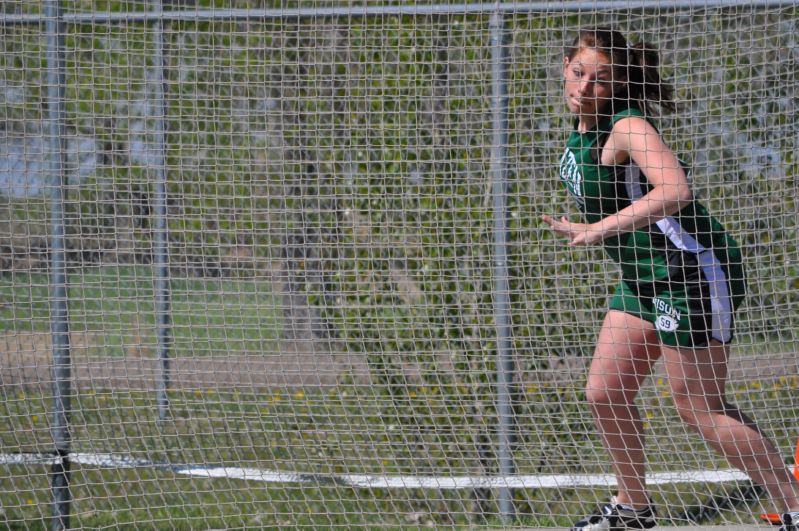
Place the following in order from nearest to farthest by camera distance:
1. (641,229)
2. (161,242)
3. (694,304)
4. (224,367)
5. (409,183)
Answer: (694,304) → (641,229) → (161,242) → (409,183) → (224,367)

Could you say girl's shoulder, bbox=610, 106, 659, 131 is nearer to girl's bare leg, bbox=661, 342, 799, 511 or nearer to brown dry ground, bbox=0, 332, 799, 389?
girl's bare leg, bbox=661, 342, 799, 511

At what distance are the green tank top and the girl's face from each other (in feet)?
0.26

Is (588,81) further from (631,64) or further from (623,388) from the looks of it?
(623,388)

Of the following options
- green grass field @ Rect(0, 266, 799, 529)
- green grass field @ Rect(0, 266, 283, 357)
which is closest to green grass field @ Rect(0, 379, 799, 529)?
Answer: green grass field @ Rect(0, 266, 799, 529)

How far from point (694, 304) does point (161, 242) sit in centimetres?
222

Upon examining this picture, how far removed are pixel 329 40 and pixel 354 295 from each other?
45.9 inches

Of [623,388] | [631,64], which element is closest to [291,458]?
[623,388]

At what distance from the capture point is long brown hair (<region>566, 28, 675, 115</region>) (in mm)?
3037

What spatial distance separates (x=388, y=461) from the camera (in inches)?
165

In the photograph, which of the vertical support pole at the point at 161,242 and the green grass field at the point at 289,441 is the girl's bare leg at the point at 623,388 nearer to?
the green grass field at the point at 289,441

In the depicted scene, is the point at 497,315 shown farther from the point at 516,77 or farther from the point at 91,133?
the point at 91,133

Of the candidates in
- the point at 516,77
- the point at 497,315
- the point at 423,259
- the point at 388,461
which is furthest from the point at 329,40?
the point at 388,461

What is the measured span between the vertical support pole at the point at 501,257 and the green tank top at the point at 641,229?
65 cm

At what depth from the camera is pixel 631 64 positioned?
3094 millimetres
